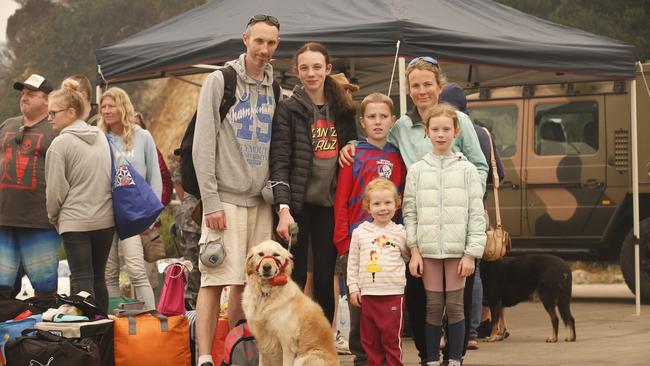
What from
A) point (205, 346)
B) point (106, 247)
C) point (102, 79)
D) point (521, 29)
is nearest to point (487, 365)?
point (205, 346)

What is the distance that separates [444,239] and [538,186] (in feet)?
23.2

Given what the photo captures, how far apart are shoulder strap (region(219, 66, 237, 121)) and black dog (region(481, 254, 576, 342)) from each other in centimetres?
382

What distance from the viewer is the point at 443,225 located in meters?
6.67

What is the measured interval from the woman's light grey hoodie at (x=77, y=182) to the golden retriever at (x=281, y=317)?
156 cm

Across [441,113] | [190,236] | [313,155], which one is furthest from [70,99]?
[190,236]

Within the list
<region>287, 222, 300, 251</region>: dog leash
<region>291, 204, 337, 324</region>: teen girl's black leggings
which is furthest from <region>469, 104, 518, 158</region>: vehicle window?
<region>287, 222, 300, 251</region>: dog leash

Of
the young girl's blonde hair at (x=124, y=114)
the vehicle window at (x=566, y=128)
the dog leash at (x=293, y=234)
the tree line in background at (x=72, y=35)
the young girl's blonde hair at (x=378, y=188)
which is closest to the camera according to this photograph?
the dog leash at (x=293, y=234)

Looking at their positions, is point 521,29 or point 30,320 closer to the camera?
point 30,320

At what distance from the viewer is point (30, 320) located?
7215mm

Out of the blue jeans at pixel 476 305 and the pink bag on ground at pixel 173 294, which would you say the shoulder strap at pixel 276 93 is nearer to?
the pink bag on ground at pixel 173 294

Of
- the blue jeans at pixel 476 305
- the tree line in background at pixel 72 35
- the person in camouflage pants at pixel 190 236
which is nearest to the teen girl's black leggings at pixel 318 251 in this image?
the blue jeans at pixel 476 305

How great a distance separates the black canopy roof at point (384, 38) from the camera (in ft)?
30.3

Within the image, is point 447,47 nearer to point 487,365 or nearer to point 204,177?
point 487,365

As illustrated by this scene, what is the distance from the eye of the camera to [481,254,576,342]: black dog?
378 inches
